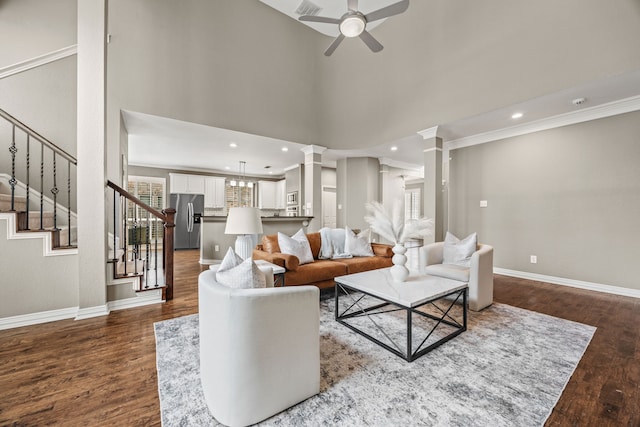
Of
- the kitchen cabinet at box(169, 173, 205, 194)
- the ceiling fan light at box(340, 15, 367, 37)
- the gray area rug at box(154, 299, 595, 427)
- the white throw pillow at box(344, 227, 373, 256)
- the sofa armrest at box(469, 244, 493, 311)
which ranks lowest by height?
the gray area rug at box(154, 299, 595, 427)

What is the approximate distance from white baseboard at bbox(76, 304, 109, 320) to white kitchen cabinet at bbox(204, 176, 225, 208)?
236 inches

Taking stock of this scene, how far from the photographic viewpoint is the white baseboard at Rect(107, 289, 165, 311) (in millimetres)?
2809

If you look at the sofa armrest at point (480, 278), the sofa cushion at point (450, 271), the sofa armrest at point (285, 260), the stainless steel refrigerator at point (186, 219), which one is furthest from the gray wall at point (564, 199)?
the stainless steel refrigerator at point (186, 219)

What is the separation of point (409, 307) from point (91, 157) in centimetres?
334

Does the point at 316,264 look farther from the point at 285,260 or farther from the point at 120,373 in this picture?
the point at 120,373

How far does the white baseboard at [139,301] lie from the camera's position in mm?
2809

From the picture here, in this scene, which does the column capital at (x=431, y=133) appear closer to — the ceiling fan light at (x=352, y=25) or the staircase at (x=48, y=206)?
the ceiling fan light at (x=352, y=25)

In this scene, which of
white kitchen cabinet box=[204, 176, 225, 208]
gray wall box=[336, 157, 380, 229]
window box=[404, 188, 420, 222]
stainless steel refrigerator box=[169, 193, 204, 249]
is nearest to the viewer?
gray wall box=[336, 157, 380, 229]

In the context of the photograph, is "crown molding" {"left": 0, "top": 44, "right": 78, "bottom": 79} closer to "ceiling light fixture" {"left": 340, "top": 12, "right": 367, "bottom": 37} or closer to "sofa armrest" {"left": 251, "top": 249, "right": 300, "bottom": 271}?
"ceiling light fixture" {"left": 340, "top": 12, "right": 367, "bottom": 37}

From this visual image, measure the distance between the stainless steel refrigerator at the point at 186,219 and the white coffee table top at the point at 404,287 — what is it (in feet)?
20.8

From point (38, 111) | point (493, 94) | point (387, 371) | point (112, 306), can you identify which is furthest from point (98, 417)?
point (493, 94)

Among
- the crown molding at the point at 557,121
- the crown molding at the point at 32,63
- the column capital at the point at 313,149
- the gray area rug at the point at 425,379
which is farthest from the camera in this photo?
the column capital at the point at 313,149

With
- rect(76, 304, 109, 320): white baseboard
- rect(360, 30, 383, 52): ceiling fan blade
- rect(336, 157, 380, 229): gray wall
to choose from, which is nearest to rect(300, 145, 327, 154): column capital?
rect(336, 157, 380, 229): gray wall

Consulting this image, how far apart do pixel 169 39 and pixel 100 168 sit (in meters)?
2.66
